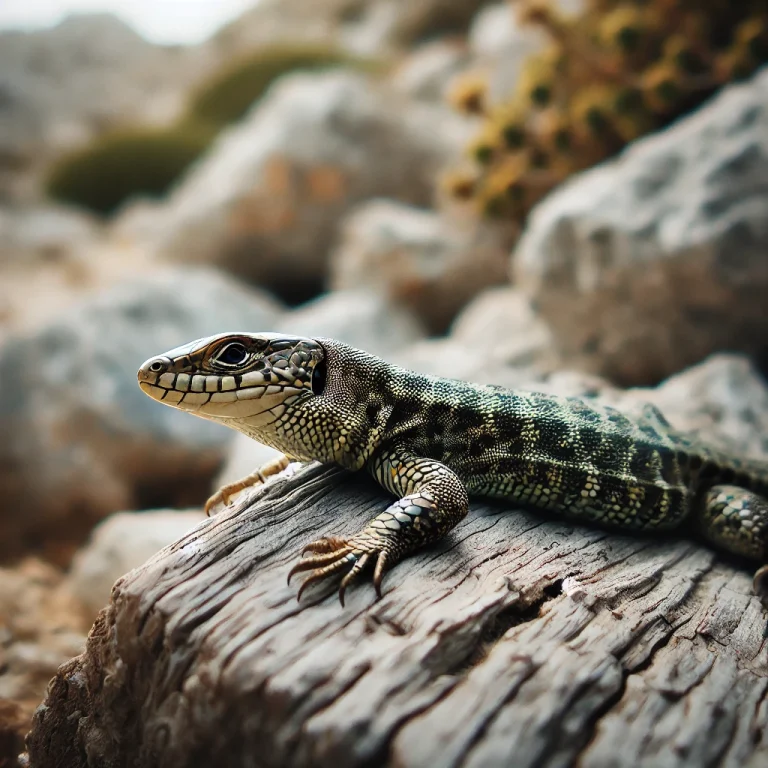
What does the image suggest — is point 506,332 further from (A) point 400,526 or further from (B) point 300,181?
(A) point 400,526

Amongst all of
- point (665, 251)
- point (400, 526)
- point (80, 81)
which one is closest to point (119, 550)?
point (400, 526)

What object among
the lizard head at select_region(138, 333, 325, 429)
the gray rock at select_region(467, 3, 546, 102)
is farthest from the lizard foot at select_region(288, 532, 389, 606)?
the gray rock at select_region(467, 3, 546, 102)

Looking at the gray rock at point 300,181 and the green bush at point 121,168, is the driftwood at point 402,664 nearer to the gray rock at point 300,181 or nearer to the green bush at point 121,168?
the gray rock at point 300,181

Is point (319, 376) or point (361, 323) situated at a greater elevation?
point (361, 323)

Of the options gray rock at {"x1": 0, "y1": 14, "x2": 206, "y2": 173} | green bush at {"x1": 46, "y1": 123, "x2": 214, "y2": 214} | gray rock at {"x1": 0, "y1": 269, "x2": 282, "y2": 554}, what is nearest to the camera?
gray rock at {"x1": 0, "y1": 269, "x2": 282, "y2": 554}

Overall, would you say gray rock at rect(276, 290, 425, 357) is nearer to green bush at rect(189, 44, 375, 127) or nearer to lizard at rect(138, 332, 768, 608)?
lizard at rect(138, 332, 768, 608)

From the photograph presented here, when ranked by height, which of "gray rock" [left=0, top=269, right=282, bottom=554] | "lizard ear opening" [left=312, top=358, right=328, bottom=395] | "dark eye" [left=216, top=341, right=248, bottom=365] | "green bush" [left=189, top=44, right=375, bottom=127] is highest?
"green bush" [left=189, top=44, right=375, bottom=127]
